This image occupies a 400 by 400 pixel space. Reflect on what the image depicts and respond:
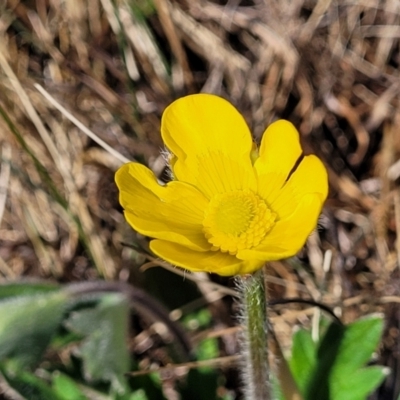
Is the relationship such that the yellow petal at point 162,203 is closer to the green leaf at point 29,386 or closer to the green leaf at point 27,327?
the green leaf at point 27,327

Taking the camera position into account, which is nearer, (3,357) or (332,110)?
(3,357)

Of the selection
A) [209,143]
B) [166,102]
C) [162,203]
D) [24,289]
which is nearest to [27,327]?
[24,289]

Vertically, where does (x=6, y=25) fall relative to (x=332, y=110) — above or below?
above

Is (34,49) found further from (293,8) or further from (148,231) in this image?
(148,231)

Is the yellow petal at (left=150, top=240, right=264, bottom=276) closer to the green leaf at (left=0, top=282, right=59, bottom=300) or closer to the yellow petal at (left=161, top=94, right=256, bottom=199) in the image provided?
the yellow petal at (left=161, top=94, right=256, bottom=199)

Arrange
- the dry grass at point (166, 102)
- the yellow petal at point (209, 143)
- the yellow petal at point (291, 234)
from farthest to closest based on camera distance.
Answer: the dry grass at point (166, 102) < the yellow petal at point (209, 143) < the yellow petal at point (291, 234)

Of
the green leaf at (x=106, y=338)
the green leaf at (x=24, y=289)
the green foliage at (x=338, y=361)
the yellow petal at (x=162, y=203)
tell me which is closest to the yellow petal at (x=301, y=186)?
the yellow petal at (x=162, y=203)

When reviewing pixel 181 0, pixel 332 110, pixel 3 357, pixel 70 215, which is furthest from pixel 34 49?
pixel 3 357
